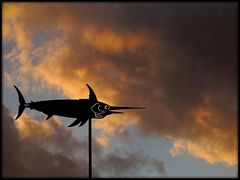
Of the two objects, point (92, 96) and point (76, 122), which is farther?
point (76, 122)

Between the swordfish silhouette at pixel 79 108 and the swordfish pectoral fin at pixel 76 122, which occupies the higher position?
the swordfish silhouette at pixel 79 108

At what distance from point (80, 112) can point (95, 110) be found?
1.38m

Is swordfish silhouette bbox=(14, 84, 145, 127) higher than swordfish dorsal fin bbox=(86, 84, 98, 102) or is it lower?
lower

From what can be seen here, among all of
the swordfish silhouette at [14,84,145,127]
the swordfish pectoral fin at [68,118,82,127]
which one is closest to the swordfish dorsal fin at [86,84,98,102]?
the swordfish silhouette at [14,84,145,127]

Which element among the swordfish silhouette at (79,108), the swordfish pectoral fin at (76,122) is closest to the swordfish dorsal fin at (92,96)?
the swordfish silhouette at (79,108)

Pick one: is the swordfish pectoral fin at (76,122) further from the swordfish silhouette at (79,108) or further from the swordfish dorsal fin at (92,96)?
the swordfish dorsal fin at (92,96)

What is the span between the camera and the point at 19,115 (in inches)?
1682

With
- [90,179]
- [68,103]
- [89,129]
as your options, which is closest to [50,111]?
[68,103]

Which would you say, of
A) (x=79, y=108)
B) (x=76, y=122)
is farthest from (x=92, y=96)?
Result: (x=76, y=122)

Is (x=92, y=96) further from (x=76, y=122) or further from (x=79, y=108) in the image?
(x=76, y=122)

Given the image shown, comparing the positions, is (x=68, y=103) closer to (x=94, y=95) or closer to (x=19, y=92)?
(x=94, y=95)

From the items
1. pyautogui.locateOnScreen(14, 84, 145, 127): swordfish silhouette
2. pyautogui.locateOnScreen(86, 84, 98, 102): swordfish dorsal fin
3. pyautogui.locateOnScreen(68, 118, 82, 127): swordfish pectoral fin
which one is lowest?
pyautogui.locateOnScreen(68, 118, 82, 127): swordfish pectoral fin

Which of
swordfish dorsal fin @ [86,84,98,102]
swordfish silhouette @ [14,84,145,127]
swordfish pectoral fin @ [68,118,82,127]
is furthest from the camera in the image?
swordfish pectoral fin @ [68,118,82,127]

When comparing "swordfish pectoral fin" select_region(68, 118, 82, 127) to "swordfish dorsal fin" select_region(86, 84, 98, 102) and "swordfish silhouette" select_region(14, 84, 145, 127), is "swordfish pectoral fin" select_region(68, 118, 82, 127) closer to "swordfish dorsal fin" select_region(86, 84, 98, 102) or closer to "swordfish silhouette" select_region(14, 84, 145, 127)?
"swordfish silhouette" select_region(14, 84, 145, 127)
